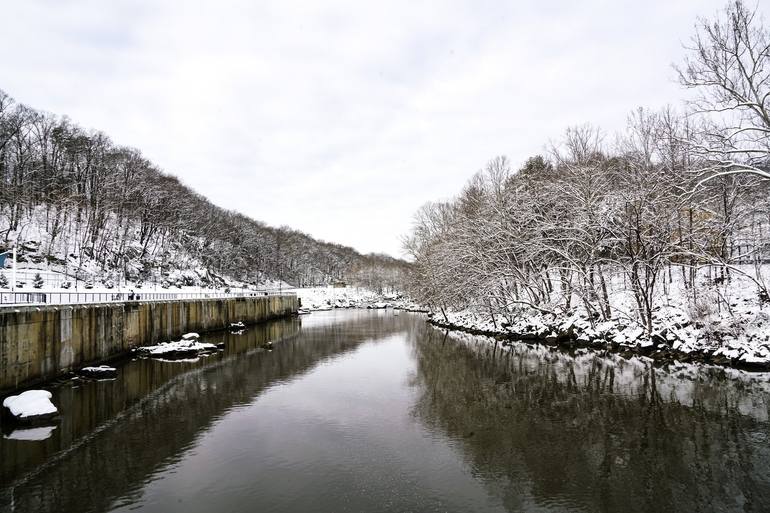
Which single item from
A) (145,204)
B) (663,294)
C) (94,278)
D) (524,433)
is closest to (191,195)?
(145,204)

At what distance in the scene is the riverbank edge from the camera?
2127 cm

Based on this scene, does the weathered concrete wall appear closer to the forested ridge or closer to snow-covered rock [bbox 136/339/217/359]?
snow-covered rock [bbox 136/339/217/359]

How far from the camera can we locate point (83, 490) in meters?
10.1

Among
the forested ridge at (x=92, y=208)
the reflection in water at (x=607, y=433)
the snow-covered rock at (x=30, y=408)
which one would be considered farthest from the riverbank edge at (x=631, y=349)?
the forested ridge at (x=92, y=208)

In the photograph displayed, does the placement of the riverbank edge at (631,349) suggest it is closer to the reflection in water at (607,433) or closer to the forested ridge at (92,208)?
the reflection in water at (607,433)

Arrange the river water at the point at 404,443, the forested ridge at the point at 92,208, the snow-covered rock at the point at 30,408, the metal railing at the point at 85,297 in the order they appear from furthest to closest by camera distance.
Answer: the forested ridge at the point at 92,208, the metal railing at the point at 85,297, the snow-covered rock at the point at 30,408, the river water at the point at 404,443

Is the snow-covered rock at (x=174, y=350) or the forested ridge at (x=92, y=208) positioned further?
the forested ridge at (x=92, y=208)

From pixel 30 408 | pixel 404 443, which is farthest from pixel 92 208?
pixel 404 443

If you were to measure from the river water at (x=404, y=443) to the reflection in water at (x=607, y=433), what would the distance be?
0.05 m

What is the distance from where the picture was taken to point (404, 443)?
1277cm

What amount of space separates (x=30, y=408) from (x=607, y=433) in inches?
727

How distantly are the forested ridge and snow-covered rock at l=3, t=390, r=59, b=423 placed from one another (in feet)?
124

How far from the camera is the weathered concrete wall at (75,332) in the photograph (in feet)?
58.6

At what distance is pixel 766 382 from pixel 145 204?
7448cm
